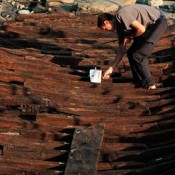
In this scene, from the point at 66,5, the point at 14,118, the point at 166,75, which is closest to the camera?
the point at 14,118

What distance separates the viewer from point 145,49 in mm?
7559

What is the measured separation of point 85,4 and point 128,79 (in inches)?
339

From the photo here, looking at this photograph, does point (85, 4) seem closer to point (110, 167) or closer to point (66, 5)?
point (66, 5)

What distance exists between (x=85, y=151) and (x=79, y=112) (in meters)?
1.02

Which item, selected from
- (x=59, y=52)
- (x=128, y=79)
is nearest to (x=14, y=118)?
(x=128, y=79)

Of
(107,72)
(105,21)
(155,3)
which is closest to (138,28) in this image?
(105,21)

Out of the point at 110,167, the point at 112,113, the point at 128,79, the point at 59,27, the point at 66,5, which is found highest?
the point at 110,167

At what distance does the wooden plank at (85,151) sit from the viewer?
5.41 meters

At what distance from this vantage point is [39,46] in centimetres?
951

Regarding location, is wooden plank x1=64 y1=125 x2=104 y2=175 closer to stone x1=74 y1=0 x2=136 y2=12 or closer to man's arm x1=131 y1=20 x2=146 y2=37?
man's arm x1=131 y1=20 x2=146 y2=37

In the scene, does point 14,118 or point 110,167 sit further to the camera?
point 14,118

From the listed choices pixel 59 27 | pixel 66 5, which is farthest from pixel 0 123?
pixel 66 5

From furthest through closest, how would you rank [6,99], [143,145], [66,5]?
[66,5] < [6,99] < [143,145]

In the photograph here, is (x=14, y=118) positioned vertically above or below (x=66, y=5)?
above
